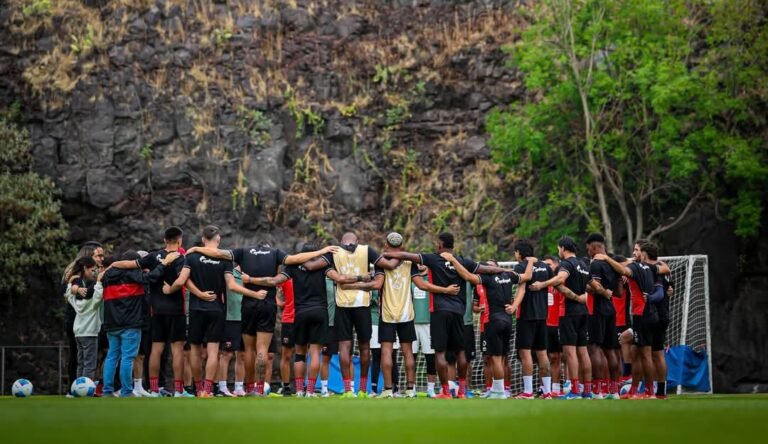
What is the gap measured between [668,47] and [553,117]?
3909 millimetres

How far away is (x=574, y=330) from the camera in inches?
817

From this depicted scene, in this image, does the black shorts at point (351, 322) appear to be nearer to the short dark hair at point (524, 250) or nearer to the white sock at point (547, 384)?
the short dark hair at point (524, 250)

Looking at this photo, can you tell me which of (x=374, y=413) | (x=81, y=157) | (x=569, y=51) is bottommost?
(x=374, y=413)

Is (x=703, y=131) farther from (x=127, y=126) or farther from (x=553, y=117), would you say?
(x=127, y=126)

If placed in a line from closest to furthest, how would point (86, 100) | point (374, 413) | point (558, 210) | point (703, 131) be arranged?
point (374, 413) < point (703, 131) < point (558, 210) < point (86, 100)

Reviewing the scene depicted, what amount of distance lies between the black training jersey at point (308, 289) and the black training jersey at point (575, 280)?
4214 millimetres

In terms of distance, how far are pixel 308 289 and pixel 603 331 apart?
5454 millimetres

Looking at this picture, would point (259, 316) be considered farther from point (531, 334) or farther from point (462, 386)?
point (531, 334)

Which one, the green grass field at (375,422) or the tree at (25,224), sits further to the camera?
the tree at (25,224)

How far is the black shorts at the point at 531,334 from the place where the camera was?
20578 mm

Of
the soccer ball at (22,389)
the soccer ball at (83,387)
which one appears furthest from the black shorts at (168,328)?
the soccer ball at (22,389)

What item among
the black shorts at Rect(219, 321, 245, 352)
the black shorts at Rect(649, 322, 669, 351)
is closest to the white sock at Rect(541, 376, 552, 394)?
the black shorts at Rect(649, 322, 669, 351)

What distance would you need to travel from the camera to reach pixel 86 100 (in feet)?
128


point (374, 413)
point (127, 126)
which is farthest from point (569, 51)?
point (374, 413)
